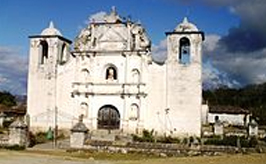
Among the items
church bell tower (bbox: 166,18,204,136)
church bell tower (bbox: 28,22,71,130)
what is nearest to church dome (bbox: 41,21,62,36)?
church bell tower (bbox: 28,22,71,130)

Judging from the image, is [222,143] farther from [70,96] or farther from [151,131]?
[70,96]

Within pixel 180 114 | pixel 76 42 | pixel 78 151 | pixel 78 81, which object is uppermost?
pixel 76 42

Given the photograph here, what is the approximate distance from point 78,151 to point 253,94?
7674 cm

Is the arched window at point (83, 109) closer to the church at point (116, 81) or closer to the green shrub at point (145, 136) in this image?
the church at point (116, 81)

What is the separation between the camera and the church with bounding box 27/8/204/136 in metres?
42.2

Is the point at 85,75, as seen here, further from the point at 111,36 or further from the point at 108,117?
the point at 108,117

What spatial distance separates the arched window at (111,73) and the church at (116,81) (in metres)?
0.09

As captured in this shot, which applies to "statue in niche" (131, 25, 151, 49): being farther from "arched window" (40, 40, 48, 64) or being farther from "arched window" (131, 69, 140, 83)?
"arched window" (40, 40, 48, 64)

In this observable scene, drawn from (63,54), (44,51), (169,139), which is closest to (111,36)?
(63,54)

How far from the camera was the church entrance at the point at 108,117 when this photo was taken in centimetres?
4422

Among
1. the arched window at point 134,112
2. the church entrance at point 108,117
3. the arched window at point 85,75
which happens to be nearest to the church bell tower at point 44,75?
the arched window at point 85,75

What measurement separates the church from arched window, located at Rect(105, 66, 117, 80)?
9cm

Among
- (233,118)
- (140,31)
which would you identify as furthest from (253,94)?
(140,31)

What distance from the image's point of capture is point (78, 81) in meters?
44.9
